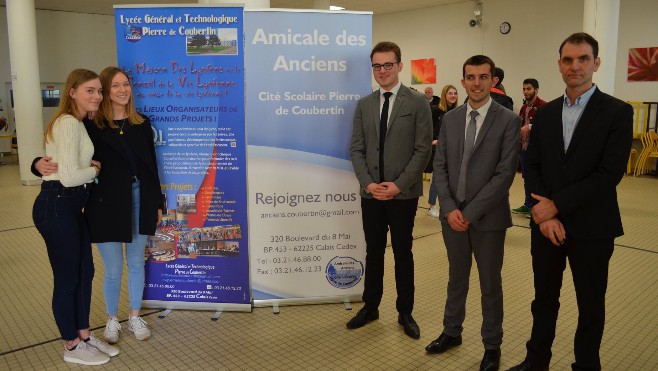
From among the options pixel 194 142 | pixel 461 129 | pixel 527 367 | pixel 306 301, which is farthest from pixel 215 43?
pixel 527 367

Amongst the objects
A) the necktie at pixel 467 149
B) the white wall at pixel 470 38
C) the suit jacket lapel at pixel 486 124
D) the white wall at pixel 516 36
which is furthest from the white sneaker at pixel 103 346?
the white wall at pixel 470 38

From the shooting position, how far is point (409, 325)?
3.10m

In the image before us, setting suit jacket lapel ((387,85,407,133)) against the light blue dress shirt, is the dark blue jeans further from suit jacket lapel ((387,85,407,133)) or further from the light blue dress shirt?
the light blue dress shirt

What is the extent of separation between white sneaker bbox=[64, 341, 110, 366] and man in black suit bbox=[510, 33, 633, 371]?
2.42 meters

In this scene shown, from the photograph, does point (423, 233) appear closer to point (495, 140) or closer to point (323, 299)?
point (323, 299)

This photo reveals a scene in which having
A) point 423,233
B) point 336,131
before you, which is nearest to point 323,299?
point 336,131

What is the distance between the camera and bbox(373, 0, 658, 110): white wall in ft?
32.5

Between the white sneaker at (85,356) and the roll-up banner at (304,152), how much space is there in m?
1.08

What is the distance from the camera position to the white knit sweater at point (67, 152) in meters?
2.56

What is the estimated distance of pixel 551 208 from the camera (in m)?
2.27

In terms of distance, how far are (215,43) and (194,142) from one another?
66 centimetres

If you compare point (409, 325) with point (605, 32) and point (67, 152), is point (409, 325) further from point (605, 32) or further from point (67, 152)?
point (605, 32)

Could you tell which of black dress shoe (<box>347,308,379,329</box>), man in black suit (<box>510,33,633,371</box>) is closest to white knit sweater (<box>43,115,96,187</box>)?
black dress shoe (<box>347,308,379,329</box>)

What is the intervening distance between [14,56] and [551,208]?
32.6 feet
